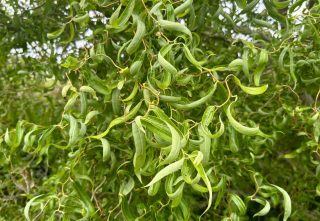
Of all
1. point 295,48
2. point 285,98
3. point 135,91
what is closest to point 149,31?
point 135,91

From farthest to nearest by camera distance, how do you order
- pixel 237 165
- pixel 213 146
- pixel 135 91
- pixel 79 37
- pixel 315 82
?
pixel 79 37 → pixel 237 165 → pixel 315 82 → pixel 213 146 → pixel 135 91

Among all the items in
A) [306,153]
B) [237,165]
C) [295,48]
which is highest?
[295,48]

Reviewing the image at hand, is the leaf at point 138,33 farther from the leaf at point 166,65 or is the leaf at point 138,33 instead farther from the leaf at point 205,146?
the leaf at point 205,146

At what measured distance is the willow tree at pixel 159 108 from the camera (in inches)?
37.6

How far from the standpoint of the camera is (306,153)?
2.00 meters

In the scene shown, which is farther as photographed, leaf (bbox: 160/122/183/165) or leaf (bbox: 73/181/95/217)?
leaf (bbox: 73/181/95/217)

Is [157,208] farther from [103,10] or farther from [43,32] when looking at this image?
[43,32]

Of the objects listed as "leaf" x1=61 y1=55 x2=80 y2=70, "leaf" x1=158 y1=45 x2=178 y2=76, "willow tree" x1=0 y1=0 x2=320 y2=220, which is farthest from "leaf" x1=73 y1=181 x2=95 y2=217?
"leaf" x1=158 y1=45 x2=178 y2=76

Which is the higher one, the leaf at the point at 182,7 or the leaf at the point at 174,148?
the leaf at the point at 182,7

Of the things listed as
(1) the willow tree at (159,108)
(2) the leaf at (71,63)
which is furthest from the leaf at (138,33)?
(2) the leaf at (71,63)

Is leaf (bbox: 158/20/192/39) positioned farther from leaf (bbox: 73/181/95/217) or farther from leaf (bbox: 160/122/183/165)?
leaf (bbox: 73/181/95/217)

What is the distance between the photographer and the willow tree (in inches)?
37.6

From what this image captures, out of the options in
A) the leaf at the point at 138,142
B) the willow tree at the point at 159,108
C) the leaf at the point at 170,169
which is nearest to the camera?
the leaf at the point at 170,169

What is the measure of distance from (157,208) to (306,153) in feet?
3.38
